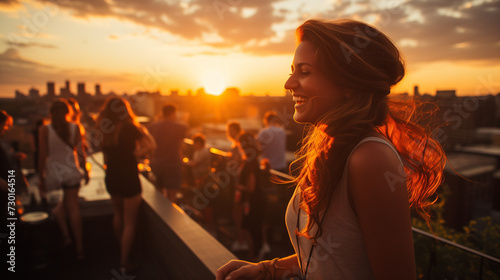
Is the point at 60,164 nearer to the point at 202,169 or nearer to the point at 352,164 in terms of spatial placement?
the point at 202,169

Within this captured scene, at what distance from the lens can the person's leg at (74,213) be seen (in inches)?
155

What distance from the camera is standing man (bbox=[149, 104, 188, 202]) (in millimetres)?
5223

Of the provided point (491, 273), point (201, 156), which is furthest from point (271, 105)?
point (491, 273)

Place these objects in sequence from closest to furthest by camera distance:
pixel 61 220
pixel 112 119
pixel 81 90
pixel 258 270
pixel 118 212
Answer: pixel 258 270
pixel 112 119
pixel 118 212
pixel 61 220
pixel 81 90

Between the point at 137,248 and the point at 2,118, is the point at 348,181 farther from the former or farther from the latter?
the point at 2,118

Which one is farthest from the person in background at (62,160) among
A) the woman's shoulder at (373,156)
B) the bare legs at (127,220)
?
the woman's shoulder at (373,156)

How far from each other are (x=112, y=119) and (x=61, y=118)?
2.77 ft

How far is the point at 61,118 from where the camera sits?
12.8 feet

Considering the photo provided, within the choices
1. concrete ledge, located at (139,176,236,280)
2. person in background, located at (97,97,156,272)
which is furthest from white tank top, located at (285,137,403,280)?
person in background, located at (97,97,156,272)

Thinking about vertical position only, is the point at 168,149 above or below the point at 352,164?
below

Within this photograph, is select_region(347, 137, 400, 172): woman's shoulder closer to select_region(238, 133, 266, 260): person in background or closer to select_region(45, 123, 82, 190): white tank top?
select_region(238, 133, 266, 260): person in background

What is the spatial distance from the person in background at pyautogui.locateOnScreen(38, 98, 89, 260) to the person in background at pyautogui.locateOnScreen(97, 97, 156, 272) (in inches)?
24.6

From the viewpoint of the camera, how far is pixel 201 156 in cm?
621

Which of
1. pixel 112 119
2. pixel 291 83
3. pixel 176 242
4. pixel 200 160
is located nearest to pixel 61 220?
pixel 112 119
